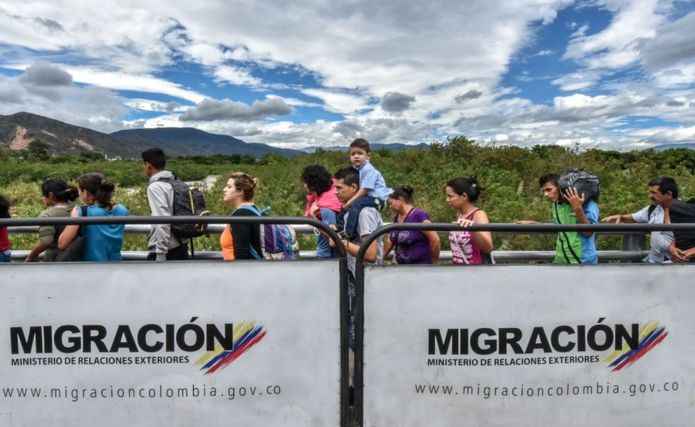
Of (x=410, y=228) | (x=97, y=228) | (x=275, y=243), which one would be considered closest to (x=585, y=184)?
(x=410, y=228)

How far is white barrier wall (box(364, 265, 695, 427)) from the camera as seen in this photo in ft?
9.07

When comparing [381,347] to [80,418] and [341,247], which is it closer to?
[341,247]

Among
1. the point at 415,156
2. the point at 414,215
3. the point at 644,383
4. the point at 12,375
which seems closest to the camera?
the point at 12,375

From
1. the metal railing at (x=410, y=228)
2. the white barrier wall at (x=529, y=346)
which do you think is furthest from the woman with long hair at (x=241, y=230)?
the white barrier wall at (x=529, y=346)

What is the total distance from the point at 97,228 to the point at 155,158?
0.91 metres

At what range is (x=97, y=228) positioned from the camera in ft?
11.6

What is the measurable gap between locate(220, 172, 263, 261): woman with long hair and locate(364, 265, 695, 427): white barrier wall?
0.92 m

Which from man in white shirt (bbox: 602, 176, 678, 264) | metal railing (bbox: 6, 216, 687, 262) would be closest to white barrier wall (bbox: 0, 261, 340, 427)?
metal railing (bbox: 6, 216, 687, 262)

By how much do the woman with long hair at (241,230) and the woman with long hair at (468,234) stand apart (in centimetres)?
145

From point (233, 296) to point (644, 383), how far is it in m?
2.58

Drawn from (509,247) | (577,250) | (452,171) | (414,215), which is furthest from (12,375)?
(452,171)

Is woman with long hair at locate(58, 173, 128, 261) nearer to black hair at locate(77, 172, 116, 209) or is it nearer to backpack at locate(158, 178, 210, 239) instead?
black hair at locate(77, 172, 116, 209)

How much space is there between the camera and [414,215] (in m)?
3.72

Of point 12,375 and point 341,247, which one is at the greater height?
point 341,247
